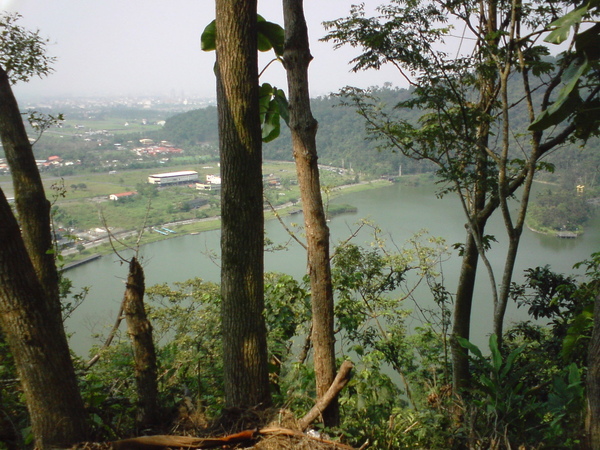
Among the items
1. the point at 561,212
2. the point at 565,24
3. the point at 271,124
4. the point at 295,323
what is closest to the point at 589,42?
the point at 565,24

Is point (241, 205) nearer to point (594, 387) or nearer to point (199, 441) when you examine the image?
point (199, 441)

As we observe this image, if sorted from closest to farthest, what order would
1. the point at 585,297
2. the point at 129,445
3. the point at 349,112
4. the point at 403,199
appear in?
1. the point at 129,445
2. the point at 585,297
3. the point at 349,112
4. the point at 403,199

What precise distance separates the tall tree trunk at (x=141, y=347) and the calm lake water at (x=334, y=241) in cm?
467

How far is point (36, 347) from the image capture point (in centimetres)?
143

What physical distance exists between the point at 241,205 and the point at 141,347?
66 centimetres

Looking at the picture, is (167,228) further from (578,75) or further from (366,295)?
(578,75)

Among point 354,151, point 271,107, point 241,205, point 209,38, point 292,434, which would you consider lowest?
point 292,434

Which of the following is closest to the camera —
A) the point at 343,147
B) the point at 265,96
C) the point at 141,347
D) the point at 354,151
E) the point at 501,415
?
the point at 141,347

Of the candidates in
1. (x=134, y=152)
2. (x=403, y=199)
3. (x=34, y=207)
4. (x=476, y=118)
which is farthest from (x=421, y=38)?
(x=134, y=152)

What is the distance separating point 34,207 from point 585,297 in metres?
3.06

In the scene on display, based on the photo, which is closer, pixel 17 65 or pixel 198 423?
pixel 198 423

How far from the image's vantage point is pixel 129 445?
1451 mm

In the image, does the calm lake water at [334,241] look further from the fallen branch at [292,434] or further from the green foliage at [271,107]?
the fallen branch at [292,434]

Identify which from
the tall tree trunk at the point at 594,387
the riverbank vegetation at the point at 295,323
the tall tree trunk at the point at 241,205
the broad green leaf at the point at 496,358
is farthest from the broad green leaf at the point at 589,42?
the broad green leaf at the point at 496,358
